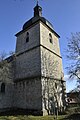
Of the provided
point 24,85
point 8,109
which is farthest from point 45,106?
point 8,109

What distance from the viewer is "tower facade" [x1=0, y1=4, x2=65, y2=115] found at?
16.4 metres

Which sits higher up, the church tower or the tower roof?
the tower roof

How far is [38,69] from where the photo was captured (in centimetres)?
1727

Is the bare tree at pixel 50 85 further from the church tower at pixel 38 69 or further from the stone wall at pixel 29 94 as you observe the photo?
the stone wall at pixel 29 94

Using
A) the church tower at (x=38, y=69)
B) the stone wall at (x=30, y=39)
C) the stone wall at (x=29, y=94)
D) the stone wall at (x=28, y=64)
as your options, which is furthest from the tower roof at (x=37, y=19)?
the stone wall at (x=29, y=94)

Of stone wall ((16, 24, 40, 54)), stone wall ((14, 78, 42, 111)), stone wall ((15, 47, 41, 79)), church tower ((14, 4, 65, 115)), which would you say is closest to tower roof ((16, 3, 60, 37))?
church tower ((14, 4, 65, 115))

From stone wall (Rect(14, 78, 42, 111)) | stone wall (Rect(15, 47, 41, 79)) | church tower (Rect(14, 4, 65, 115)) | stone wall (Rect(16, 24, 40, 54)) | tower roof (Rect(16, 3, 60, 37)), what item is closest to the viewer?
stone wall (Rect(14, 78, 42, 111))

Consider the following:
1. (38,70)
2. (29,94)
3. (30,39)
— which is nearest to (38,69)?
(38,70)

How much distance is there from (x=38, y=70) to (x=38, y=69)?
0.13 m

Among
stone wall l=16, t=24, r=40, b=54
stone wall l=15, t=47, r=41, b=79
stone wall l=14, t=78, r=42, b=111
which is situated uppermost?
stone wall l=16, t=24, r=40, b=54

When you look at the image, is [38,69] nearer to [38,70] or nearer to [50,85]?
[38,70]

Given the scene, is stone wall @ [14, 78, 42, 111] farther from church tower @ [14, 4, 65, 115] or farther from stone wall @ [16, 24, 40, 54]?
stone wall @ [16, 24, 40, 54]

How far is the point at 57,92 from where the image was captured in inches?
744

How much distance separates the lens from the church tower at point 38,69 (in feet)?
53.7
